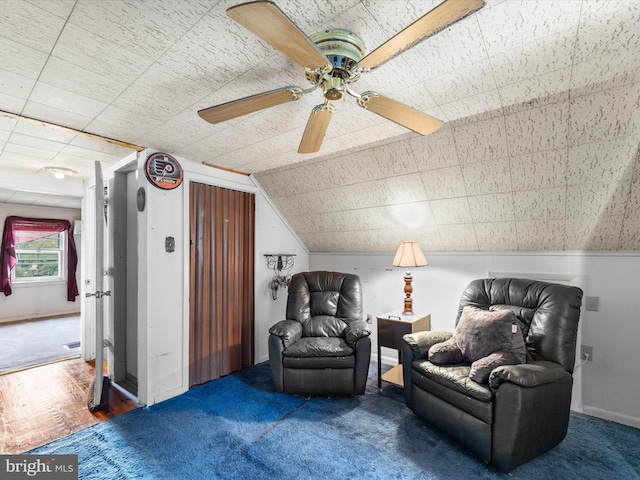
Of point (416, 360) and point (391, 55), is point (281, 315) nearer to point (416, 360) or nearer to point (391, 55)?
point (416, 360)

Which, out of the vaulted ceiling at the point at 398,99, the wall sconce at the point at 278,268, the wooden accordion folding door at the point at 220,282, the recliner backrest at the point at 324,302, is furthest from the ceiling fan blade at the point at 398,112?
the wall sconce at the point at 278,268

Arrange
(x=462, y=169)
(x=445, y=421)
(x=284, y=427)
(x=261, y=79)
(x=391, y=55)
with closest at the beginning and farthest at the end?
(x=391, y=55), (x=261, y=79), (x=445, y=421), (x=284, y=427), (x=462, y=169)

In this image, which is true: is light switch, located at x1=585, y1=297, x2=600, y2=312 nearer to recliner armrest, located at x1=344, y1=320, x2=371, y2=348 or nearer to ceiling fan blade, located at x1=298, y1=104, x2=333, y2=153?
recliner armrest, located at x1=344, y1=320, x2=371, y2=348

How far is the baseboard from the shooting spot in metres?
2.42

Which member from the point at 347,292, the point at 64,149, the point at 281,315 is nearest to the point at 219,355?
the point at 281,315

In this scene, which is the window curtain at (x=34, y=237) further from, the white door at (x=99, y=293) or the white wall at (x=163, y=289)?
the white wall at (x=163, y=289)

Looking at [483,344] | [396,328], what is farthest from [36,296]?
[483,344]

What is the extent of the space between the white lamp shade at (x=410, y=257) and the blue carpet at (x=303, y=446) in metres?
1.26

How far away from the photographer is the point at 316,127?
177 cm

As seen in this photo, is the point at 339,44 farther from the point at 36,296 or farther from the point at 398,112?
the point at 36,296

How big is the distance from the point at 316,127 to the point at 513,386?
191 cm

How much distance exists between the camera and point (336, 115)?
223cm

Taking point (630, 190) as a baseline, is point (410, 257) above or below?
below

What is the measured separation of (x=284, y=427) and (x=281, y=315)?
1771 mm
